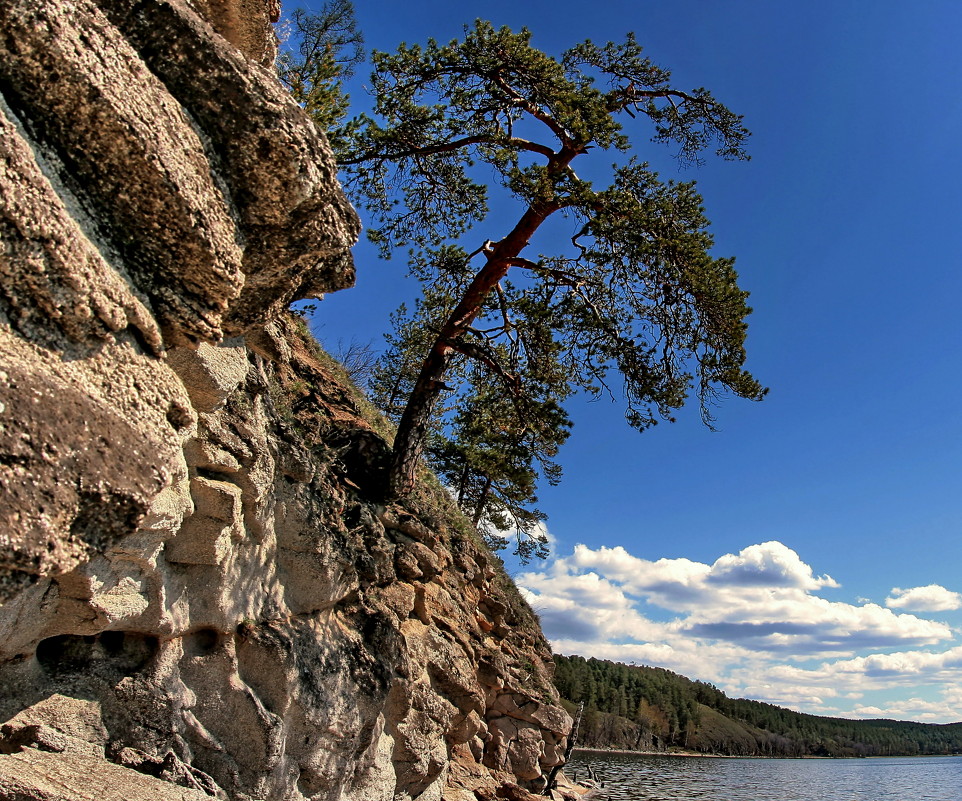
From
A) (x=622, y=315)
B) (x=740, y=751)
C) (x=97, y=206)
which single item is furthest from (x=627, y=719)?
(x=97, y=206)

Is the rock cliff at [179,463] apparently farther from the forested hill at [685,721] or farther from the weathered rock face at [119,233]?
the forested hill at [685,721]

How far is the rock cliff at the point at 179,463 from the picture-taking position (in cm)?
312

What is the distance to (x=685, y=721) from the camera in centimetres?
10781

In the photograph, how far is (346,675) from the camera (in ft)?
26.9

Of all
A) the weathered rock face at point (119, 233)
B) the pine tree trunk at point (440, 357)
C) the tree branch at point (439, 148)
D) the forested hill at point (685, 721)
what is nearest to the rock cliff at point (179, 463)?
the weathered rock face at point (119, 233)

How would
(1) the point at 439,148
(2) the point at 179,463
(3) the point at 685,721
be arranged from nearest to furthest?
(2) the point at 179,463 → (1) the point at 439,148 → (3) the point at 685,721

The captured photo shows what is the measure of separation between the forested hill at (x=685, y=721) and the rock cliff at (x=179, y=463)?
71.1 meters

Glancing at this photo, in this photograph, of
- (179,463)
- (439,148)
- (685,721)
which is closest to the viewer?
(179,463)

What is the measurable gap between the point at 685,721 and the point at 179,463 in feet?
403

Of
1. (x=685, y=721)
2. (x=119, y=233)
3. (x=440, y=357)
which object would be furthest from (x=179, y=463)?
(x=685, y=721)

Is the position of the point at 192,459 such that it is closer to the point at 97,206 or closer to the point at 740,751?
the point at 97,206

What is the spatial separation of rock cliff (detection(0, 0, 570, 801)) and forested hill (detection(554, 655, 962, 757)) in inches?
2798

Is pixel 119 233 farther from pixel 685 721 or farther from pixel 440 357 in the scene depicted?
pixel 685 721

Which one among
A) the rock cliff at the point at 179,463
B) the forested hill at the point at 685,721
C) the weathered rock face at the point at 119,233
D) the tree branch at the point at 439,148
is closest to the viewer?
the weathered rock face at the point at 119,233
